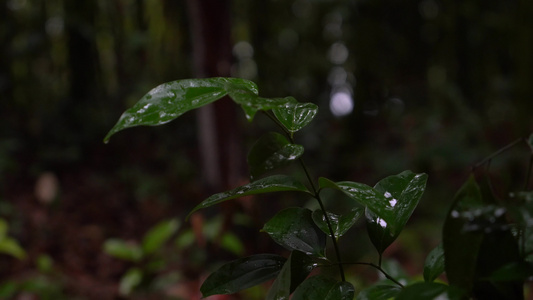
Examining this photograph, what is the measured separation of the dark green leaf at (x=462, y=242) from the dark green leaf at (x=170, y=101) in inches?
8.1

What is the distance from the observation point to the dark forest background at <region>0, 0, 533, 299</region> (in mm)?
2555

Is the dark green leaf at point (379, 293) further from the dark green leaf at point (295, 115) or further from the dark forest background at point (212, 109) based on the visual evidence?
the dark forest background at point (212, 109)

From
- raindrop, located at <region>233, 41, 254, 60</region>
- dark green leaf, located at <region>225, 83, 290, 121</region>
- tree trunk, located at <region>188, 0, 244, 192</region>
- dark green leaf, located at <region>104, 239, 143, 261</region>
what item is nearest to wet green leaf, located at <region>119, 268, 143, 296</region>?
Answer: dark green leaf, located at <region>104, 239, 143, 261</region>

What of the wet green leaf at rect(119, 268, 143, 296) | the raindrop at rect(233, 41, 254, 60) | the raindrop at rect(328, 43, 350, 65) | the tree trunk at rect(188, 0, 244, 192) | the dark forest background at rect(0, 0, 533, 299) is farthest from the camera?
the raindrop at rect(233, 41, 254, 60)

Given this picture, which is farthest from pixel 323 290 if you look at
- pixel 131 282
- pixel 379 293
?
pixel 131 282

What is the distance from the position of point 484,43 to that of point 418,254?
2724mm

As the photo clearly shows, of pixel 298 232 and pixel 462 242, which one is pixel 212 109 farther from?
pixel 462 242

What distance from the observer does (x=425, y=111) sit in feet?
14.2

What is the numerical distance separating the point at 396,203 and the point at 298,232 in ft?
0.34

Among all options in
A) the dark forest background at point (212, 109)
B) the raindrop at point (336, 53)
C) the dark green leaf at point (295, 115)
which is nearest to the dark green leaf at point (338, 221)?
the dark green leaf at point (295, 115)

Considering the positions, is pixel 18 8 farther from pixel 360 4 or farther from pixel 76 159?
pixel 360 4

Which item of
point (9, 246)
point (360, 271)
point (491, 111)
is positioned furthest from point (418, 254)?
point (491, 111)

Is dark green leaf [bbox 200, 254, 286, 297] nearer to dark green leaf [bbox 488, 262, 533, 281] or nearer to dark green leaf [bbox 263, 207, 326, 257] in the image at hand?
dark green leaf [bbox 263, 207, 326, 257]

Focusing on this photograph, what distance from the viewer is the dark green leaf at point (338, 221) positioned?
43 centimetres
